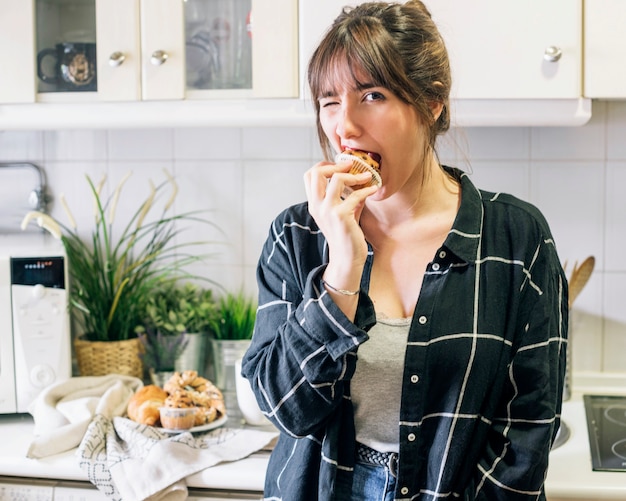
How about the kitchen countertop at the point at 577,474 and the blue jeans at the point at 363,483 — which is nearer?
the blue jeans at the point at 363,483

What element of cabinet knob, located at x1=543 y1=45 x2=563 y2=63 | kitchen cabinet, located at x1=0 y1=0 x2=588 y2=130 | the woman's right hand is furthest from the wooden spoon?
the woman's right hand

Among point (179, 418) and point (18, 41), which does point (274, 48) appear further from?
point (179, 418)

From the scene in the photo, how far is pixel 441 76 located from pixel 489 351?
1.29ft

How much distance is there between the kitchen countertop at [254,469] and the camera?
1537 millimetres

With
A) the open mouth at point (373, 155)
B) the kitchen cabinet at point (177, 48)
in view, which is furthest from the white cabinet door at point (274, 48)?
the open mouth at point (373, 155)

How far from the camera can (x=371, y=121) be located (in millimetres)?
1203

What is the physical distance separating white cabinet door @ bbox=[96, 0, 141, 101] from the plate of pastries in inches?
24.3

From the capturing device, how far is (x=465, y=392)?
1.23m

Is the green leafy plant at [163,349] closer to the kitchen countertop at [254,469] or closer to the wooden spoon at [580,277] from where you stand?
the kitchen countertop at [254,469]

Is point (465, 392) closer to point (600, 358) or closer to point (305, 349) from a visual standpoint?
point (305, 349)

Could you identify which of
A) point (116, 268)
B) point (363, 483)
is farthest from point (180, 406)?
point (363, 483)

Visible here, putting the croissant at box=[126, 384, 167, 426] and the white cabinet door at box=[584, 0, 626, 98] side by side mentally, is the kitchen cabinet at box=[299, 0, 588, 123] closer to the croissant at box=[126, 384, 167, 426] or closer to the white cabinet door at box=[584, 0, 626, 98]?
the white cabinet door at box=[584, 0, 626, 98]

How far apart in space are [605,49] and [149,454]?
117 centimetres

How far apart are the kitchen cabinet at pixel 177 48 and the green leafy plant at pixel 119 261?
36 cm
